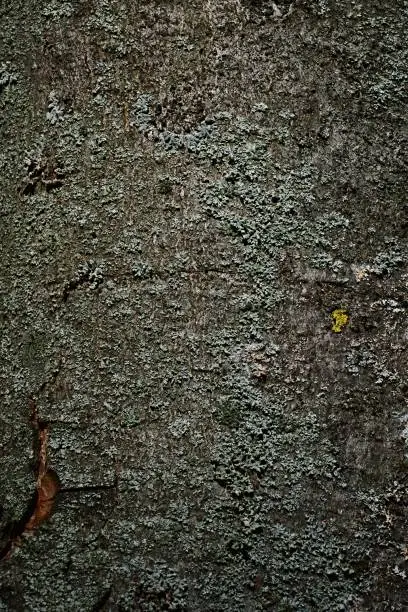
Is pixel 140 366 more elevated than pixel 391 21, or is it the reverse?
pixel 391 21

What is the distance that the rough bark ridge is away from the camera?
41.1 inches

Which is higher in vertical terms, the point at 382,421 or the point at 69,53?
the point at 69,53

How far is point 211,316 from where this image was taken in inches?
41.9

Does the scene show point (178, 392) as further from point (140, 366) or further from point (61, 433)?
point (61, 433)

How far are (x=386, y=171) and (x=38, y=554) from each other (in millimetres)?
763

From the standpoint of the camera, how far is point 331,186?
42.9 inches

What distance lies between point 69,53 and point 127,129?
0.16 metres

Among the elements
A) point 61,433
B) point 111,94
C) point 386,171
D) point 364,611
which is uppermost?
point 111,94

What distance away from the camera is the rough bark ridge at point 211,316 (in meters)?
1.04

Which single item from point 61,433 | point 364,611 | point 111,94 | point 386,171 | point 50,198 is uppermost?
point 111,94

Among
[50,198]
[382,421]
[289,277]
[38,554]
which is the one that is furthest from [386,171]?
[38,554]

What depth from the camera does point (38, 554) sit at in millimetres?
1069

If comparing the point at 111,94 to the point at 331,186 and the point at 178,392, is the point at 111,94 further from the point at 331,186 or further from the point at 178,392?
the point at 178,392

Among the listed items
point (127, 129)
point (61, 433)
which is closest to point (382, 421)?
point (61, 433)
